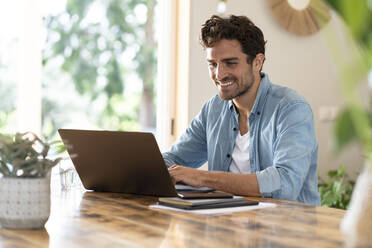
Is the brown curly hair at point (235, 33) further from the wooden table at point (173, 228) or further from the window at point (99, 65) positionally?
the window at point (99, 65)

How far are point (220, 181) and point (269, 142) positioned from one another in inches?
14.2

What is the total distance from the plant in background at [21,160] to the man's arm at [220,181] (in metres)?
0.67

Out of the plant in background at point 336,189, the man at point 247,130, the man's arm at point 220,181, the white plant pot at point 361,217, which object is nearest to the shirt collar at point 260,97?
the man at point 247,130

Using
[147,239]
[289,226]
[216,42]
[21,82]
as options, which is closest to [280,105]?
[216,42]

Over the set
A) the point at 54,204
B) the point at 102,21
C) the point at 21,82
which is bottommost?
the point at 54,204

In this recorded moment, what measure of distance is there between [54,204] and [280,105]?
98 cm

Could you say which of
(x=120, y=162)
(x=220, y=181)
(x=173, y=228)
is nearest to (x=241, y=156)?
(x=220, y=181)

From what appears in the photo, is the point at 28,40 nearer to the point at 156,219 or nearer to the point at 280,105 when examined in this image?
the point at 280,105

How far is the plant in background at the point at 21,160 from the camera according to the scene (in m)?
1.12

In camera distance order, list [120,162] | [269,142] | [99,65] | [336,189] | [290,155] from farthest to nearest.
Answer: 1. [99,65]
2. [336,189]
3. [269,142]
4. [290,155]
5. [120,162]

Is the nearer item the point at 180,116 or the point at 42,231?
the point at 42,231

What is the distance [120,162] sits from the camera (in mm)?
1616

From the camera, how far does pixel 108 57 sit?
670 centimetres

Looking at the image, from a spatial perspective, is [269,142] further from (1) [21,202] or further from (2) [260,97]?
(1) [21,202]
